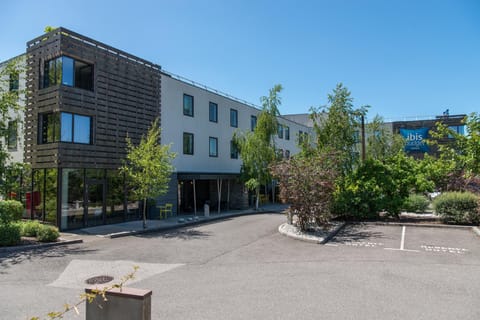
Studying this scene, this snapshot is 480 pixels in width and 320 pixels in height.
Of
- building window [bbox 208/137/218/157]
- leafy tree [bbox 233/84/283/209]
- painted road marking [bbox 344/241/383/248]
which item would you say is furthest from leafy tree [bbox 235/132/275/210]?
painted road marking [bbox 344/241/383/248]

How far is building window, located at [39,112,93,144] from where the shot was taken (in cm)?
1523

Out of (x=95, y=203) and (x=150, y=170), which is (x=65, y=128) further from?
(x=150, y=170)

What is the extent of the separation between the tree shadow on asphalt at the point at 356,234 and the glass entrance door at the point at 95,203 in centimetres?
1137

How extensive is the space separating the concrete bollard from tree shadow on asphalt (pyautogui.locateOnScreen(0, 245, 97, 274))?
7879mm

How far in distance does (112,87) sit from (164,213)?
7755mm

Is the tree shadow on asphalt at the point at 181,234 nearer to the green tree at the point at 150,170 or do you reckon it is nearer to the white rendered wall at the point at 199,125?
the green tree at the point at 150,170

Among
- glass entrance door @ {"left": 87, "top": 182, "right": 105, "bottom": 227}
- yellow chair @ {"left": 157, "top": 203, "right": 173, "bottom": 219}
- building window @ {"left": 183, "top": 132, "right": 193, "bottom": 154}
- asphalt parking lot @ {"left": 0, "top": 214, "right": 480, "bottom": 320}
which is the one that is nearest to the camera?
asphalt parking lot @ {"left": 0, "top": 214, "right": 480, "bottom": 320}

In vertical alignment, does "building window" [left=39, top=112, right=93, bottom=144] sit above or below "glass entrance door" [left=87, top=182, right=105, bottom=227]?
above

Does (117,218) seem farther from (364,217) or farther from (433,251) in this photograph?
(433,251)

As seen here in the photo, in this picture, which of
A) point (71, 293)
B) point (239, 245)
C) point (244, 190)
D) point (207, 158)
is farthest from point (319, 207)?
point (244, 190)

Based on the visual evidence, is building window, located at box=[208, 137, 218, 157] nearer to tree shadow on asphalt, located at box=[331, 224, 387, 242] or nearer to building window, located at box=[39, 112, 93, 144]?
building window, located at box=[39, 112, 93, 144]

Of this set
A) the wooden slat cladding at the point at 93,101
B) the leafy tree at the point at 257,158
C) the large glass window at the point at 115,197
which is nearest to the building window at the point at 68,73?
the wooden slat cladding at the point at 93,101

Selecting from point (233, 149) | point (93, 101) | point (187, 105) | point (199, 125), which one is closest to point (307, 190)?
point (93, 101)

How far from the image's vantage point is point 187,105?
2259cm
